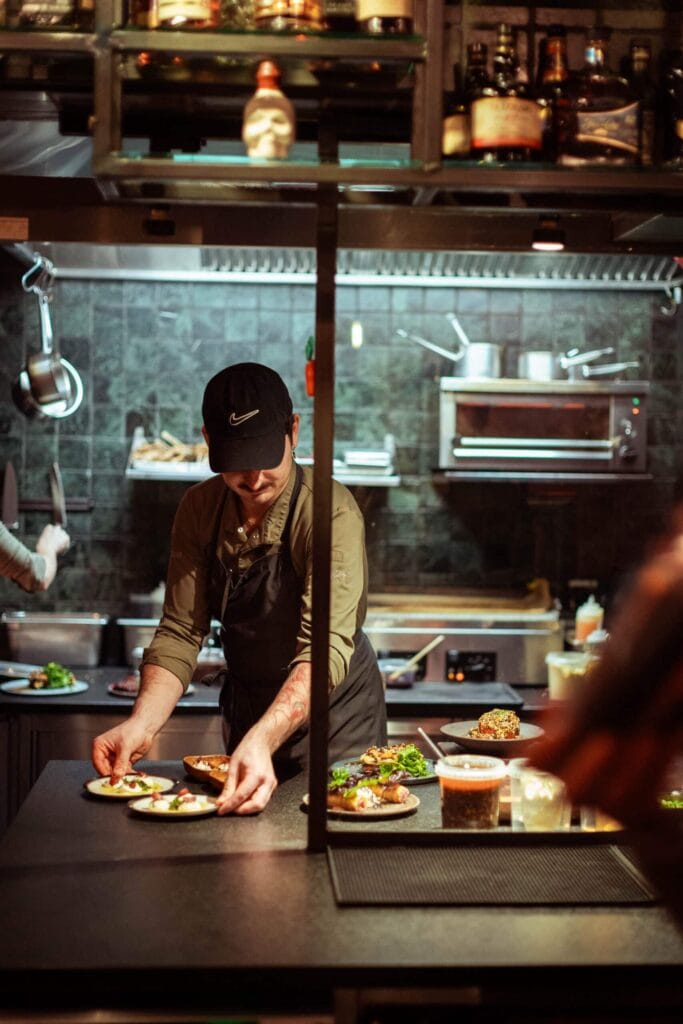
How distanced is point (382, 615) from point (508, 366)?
142 cm

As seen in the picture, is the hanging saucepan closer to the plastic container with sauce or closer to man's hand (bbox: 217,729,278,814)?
the plastic container with sauce

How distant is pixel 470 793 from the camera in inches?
86.7

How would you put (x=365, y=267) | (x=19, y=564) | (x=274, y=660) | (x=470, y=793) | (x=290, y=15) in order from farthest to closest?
(x=365, y=267) < (x=19, y=564) < (x=274, y=660) < (x=470, y=793) < (x=290, y=15)

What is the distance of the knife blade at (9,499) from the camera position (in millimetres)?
5227

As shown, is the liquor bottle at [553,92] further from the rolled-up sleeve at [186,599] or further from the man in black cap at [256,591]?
the rolled-up sleeve at [186,599]

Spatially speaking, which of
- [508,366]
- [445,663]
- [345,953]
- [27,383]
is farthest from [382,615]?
[345,953]

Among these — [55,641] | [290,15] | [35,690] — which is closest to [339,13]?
[290,15]

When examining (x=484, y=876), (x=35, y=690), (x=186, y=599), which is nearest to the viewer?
(x=484, y=876)

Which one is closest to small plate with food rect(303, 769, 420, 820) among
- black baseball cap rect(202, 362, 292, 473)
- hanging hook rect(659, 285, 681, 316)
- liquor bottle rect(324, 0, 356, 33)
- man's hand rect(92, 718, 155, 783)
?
man's hand rect(92, 718, 155, 783)

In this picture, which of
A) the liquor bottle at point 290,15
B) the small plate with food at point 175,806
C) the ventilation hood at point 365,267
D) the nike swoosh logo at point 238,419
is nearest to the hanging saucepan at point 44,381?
the ventilation hood at point 365,267

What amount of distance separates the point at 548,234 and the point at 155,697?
4.49ft

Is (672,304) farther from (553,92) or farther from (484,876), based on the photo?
(484,876)

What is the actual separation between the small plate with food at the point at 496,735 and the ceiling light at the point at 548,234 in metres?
1.17

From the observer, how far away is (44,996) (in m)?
1.64
